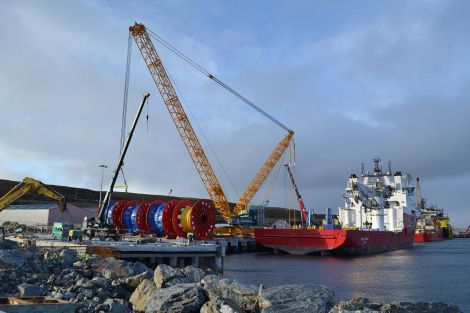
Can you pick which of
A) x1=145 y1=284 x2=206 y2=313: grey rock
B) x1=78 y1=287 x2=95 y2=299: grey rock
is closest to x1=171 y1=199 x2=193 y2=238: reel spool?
x1=78 y1=287 x2=95 y2=299: grey rock

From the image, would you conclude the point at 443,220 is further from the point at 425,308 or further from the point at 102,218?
the point at 425,308

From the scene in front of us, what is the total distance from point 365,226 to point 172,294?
204 ft

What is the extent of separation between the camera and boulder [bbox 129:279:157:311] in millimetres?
15388

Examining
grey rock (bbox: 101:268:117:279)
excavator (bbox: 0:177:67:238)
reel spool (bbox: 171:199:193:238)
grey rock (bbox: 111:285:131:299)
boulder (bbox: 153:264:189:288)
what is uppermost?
excavator (bbox: 0:177:67:238)

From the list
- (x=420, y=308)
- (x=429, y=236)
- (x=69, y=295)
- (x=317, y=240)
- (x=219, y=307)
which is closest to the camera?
(x=420, y=308)

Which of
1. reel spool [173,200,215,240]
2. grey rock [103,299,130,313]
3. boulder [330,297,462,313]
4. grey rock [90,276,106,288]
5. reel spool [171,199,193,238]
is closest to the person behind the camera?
boulder [330,297,462,313]

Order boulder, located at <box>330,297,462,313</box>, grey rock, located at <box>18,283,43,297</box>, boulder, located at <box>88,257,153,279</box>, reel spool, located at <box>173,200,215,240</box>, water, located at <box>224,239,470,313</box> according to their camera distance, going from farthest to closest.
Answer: reel spool, located at <box>173,200,215,240</box>, water, located at <box>224,239,470,313</box>, boulder, located at <box>88,257,153,279</box>, grey rock, located at <box>18,283,43,297</box>, boulder, located at <box>330,297,462,313</box>

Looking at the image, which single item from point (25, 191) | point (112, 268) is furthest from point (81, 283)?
point (25, 191)

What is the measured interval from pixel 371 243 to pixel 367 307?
52.4m

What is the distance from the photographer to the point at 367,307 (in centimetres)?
1167

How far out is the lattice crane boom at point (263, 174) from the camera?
8656 centimetres

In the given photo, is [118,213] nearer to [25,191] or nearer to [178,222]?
[178,222]

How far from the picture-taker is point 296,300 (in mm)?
13109

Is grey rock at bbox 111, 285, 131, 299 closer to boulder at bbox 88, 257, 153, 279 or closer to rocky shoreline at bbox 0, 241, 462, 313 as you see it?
rocky shoreline at bbox 0, 241, 462, 313
